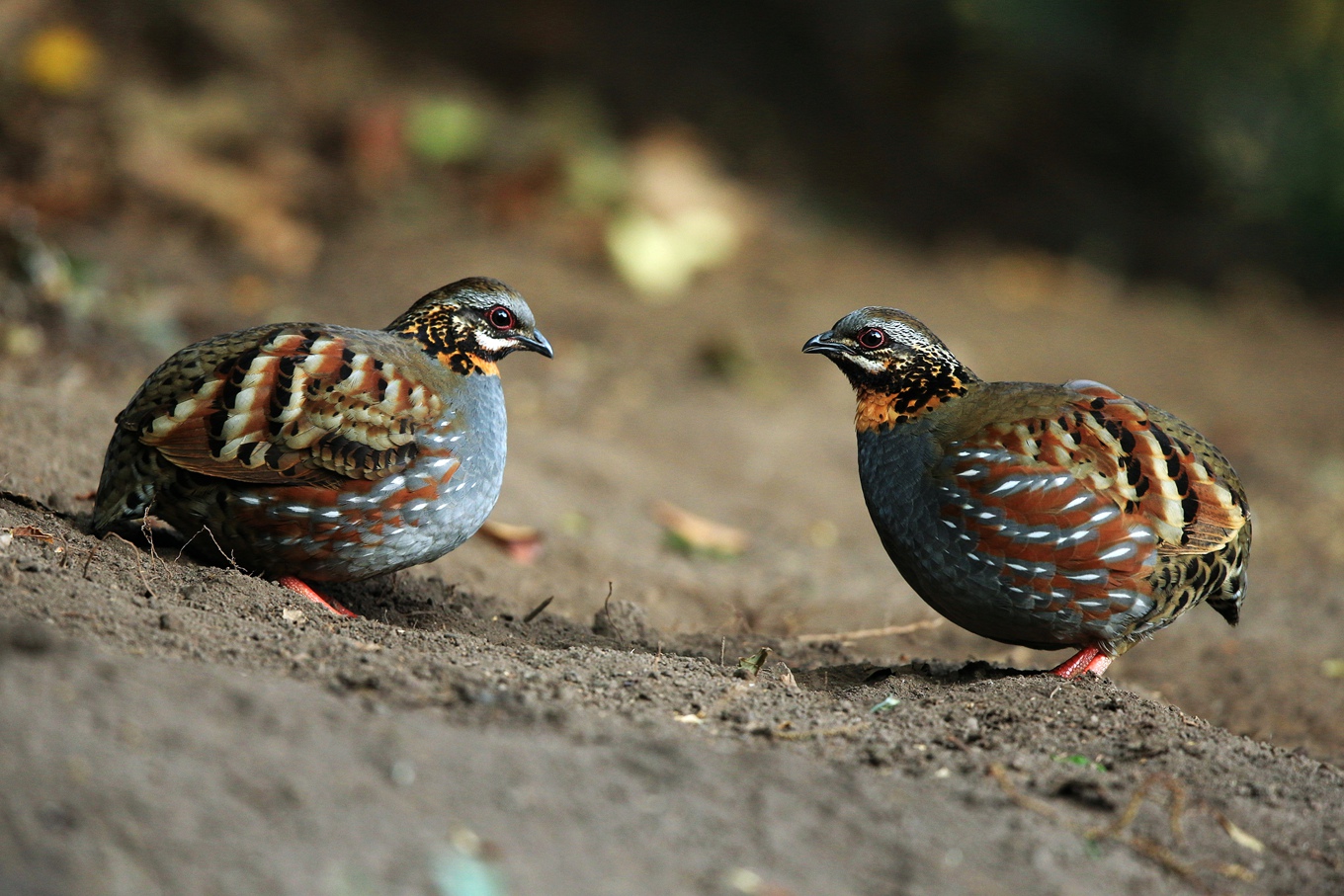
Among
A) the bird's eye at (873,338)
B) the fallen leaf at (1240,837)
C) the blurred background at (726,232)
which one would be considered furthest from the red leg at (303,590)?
the fallen leaf at (1240,837)

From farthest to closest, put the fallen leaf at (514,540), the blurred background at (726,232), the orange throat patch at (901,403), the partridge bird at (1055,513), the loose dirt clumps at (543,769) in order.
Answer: the blurred background at (726,232) → the fallen leaf at (514,540) → the orange throat patch at (901,403) → the partridge bird at (1055,513) → the loose dirt clumps at (543,769)

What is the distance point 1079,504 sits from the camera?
4484 millimetres

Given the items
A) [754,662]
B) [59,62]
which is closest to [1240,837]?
[754,662]

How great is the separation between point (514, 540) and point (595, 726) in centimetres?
324

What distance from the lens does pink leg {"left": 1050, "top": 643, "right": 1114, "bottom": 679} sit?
15.3 ft

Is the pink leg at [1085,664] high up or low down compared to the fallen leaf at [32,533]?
up

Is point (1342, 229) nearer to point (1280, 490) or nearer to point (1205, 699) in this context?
point (1280, 490)

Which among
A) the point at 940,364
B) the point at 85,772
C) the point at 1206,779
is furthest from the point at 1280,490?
the point at 85,772

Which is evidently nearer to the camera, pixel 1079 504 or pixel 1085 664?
pixel 1079 504

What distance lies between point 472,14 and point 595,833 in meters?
13.1

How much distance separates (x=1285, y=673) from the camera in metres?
6.38

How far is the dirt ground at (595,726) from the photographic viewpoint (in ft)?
8.46

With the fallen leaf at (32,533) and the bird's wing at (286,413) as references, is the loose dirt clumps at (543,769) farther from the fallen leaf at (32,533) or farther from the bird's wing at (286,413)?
the bird's wing at (286,413)

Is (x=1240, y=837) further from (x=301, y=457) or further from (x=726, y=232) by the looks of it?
(x=726, y=232)
